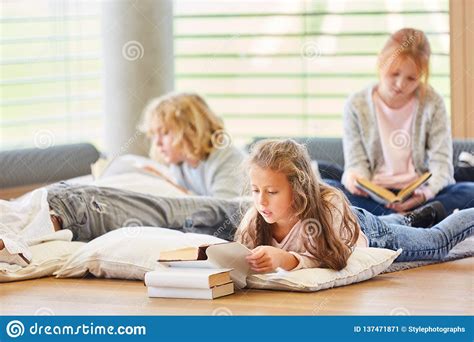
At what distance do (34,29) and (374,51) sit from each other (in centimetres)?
188

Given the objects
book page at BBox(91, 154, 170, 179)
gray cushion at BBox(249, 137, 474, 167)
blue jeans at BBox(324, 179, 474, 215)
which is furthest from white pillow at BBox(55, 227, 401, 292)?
gray cushion at BBox(249, 137, 474, 167)

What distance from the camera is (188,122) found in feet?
13.9

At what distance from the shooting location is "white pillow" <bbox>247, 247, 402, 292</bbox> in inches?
113

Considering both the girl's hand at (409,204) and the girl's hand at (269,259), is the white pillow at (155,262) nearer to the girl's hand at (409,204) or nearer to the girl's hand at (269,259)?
the girl's hand at (269,259)

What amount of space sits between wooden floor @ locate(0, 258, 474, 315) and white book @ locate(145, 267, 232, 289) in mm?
44

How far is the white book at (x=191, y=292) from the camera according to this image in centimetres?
284

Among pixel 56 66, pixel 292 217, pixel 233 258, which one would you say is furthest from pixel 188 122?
pixel 56 66

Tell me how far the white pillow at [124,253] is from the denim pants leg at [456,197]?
104cm

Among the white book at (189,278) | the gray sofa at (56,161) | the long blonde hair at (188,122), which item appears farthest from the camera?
the gray sofa at (56,161)

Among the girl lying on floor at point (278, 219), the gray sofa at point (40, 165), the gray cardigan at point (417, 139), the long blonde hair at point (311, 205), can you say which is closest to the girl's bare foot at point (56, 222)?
the girl lying on floor at point (278, 219)

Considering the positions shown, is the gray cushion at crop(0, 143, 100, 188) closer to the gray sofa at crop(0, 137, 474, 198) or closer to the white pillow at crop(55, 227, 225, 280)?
the gray sofa at crop(0, 137, 474, 198)

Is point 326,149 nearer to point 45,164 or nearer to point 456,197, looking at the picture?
point 456,197
